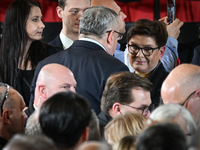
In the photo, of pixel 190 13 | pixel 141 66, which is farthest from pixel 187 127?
pixel 190 13

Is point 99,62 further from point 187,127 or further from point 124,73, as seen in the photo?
point 187,127

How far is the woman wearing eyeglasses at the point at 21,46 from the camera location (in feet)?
9.86

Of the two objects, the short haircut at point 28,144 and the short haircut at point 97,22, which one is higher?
the short haircut at point 97,22

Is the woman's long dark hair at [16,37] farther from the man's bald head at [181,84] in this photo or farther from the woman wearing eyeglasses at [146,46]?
the man's bald head at [181,84]

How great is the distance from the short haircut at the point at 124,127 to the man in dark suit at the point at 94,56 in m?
0.73

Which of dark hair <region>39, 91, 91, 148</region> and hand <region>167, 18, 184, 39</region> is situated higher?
hand <region>167, 18, 184, 39</region>

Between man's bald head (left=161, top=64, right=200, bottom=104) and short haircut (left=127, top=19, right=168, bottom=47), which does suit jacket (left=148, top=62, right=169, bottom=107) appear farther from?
man's bald head (left=161, top=64, right=200, bottom=104)

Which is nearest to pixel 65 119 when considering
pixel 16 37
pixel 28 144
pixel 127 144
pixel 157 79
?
pixel 127 144

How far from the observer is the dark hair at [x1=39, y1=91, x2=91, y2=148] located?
4.45 ft

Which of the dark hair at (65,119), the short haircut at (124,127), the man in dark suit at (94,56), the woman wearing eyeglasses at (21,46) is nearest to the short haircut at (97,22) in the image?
the man in dark suit at (94,56)

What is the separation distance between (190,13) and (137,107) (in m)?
3.36

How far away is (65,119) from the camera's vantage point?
1364 millimetres

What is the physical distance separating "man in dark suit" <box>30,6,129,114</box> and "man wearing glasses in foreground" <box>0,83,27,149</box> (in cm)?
45

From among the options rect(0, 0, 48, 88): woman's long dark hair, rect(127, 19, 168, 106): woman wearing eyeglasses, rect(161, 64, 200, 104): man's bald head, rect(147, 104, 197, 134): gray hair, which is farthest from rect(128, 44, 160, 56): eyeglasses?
rect(147, 104, 197, 134): gray hair
